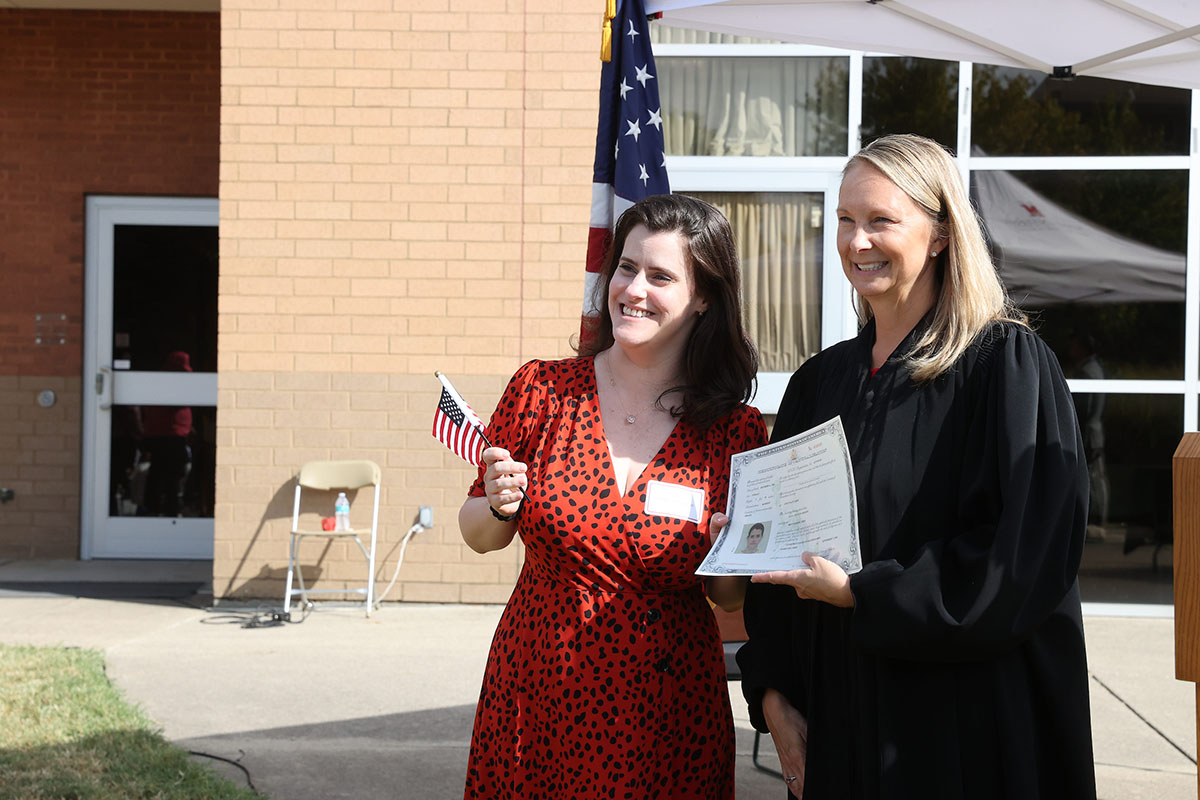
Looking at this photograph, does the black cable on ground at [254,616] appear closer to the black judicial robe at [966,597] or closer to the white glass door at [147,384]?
the white glass door at [147,384]

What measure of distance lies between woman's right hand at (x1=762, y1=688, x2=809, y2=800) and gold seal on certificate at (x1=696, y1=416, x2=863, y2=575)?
33 centimetres

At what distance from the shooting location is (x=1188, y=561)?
6.15 ft

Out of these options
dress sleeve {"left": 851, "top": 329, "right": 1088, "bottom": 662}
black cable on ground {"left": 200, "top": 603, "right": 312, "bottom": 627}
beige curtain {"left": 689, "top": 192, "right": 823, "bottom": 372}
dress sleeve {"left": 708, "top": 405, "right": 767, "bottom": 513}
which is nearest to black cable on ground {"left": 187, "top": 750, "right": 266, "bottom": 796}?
black cable on ground {"left": 200, "top": 603, "right": 312, "bottom": 627}

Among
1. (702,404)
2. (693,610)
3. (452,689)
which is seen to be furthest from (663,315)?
(452,689)

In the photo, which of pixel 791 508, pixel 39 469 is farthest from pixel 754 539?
pixel 39 469

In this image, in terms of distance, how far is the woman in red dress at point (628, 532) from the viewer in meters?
2.44

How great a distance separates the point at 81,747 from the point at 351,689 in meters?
1.46

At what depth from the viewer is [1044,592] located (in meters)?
1.92

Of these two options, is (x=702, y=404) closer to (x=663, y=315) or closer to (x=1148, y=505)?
(x=663, y=315)

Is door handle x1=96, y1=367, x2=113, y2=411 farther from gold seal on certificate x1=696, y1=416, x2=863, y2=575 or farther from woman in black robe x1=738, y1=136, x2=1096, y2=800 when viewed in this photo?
woman in black robe x1=738, y1=136, x2=1096, y2=800

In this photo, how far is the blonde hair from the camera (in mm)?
2078

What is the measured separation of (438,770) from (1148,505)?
16.8 feet

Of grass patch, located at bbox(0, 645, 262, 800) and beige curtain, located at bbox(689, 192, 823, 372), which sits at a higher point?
beige curtain, located at bbox(689, 192, 823, 372)

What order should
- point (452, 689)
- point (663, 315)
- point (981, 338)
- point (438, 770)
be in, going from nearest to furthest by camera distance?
point (981, 338), point (663, 315), point (438, 770), point (452, 689)
